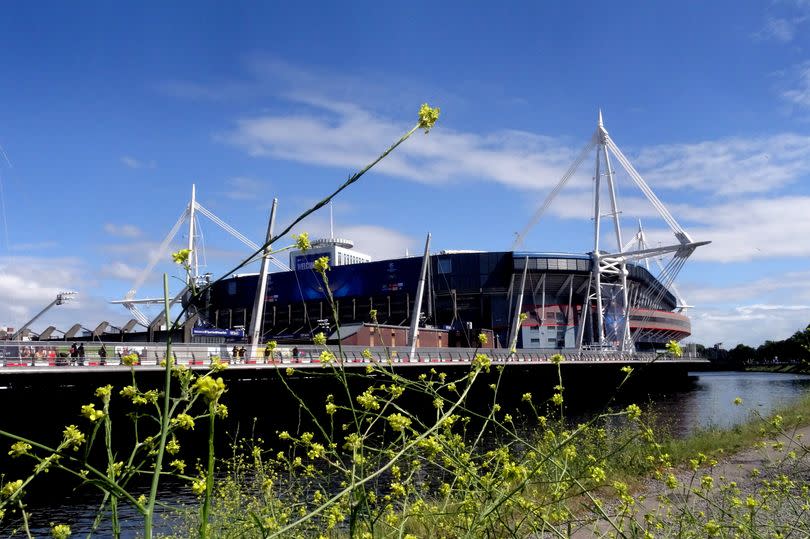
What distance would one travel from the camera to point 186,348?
32625 millimetres

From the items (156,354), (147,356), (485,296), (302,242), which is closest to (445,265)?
(485,296)

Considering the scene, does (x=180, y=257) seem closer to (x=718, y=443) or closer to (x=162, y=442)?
(x=162, y=442)

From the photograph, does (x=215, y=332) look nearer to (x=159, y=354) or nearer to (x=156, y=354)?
(x=159, y=354)

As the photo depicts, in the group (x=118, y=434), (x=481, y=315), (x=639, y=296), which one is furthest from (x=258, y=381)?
(x=639, y=296)

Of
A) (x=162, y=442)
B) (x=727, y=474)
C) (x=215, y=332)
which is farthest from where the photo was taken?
(x=215, y=332)

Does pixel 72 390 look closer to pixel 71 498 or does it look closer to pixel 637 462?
pixel 71 498

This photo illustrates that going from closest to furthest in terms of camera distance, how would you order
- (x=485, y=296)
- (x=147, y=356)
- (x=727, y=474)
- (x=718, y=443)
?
(x=727, y=474) → (x=718, y=443) → (x=147, y=356) → (x=485, y=296)

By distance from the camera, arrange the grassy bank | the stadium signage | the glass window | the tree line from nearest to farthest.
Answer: the grassy bank
the stadium signage
the glass window
the tree line

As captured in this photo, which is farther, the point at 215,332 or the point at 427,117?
the point at 215,332

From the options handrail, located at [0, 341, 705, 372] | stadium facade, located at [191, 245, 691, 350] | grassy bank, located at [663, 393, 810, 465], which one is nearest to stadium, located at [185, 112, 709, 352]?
stadium facade, located at [191, 245, 691, 350]

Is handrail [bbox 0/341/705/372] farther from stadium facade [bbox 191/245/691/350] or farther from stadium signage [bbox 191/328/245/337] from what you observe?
stadium facade [bbox 191/245/691/350]

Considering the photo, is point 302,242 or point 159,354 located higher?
point 302,242

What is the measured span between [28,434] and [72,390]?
291 centimetres

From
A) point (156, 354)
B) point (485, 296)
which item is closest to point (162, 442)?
point (156, 354)
